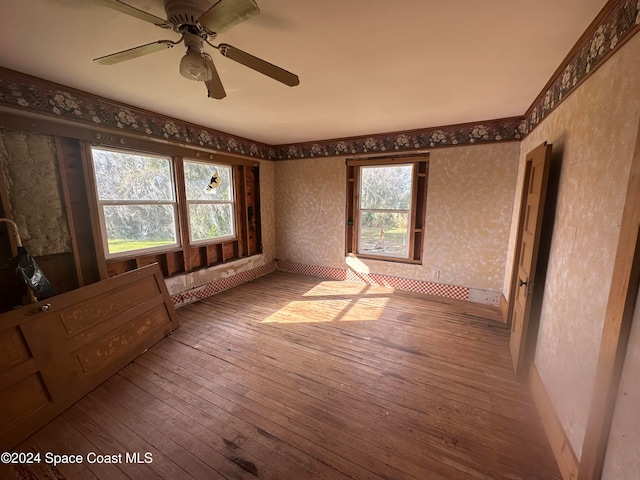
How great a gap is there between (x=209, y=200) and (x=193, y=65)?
9.36 feet

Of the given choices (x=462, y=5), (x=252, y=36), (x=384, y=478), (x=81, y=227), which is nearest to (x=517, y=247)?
(x=462, y=5)

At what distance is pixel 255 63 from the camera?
1462 mm

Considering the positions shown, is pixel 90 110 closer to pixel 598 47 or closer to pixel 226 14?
pixel 226 14

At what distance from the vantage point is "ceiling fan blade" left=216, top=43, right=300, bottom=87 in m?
1.38

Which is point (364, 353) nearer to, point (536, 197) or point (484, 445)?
point (484, 445)

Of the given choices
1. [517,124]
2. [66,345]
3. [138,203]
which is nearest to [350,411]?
[66,345]

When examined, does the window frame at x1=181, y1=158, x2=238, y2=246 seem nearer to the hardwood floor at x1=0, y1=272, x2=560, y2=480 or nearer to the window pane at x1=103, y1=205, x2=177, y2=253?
the window pane at x1=103, y1=205, x2=177, y2=253

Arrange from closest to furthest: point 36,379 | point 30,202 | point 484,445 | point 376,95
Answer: point 484,445
point 36,379
point 30,202
point 376,95

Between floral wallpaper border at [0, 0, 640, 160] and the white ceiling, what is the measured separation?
0.12 m

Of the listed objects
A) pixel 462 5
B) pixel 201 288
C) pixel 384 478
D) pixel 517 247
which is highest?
pixel 462 5

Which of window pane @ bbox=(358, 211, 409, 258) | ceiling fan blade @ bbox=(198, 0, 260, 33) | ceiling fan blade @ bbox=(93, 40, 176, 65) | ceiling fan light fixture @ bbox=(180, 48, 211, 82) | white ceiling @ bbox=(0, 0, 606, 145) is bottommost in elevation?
window pane @ bbox=(358, 211, 409, 258)

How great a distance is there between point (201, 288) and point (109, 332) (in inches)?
61.0

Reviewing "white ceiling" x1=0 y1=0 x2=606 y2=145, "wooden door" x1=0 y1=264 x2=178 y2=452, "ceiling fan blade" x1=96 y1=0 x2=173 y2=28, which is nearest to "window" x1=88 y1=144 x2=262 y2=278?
"wooden door" x1=0 y1=264 x2=178 y2=452

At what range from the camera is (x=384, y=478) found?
1.39m
